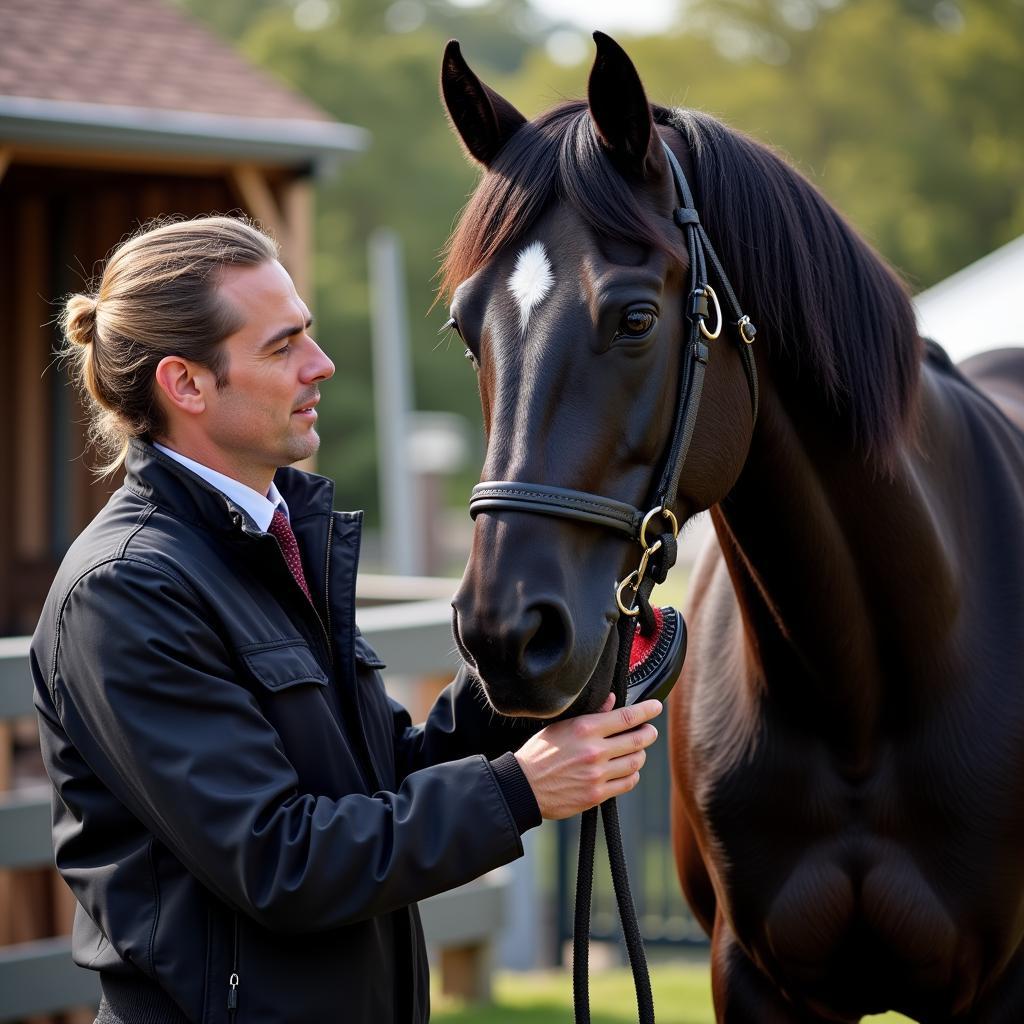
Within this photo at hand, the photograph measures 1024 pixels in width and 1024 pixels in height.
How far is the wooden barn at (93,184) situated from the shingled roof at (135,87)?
0.01 metres

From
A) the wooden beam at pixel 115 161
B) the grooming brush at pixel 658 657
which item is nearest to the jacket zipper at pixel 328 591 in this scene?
the grooming brush at pixel 658 657

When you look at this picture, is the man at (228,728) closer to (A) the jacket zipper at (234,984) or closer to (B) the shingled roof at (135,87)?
(A) the jacket zipper at (234,984)

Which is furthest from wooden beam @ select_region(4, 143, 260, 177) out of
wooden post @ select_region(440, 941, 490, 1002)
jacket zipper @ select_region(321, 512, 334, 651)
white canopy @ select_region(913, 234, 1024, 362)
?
jacket zipper @ select_region(321, 512, 334, 651)

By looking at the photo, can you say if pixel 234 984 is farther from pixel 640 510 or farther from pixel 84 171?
pixel 84 171

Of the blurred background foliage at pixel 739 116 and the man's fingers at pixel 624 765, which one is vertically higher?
the blurred background foliage at pixel 739 116

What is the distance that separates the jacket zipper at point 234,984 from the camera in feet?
5.81

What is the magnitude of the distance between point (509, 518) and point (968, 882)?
1.15 m

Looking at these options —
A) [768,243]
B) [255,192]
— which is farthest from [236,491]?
[255,192]

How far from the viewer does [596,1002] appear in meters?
4.85

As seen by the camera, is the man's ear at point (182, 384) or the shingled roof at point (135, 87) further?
the shingled roof at point (135, 87)

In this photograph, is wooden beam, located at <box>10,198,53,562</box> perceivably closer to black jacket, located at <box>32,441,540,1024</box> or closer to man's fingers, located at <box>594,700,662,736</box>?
black jacket, located at <box>32,441,540,1024</box>

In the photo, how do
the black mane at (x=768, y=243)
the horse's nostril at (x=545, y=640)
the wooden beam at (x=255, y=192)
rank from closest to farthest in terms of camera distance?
1. the horse's nostril at (x=545, y=640)
2. the black mane at (x=768, y=243)
3. the wooden beam at (x=255, y=192)

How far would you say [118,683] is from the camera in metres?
1.75

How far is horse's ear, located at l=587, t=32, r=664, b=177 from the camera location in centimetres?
185
